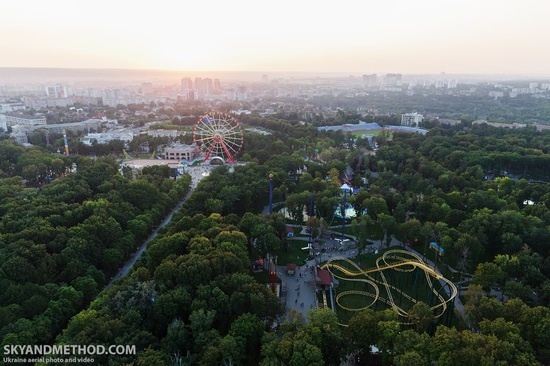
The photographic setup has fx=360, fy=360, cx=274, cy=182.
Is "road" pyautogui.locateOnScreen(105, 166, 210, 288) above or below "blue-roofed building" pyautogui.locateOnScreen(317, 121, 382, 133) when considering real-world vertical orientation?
below

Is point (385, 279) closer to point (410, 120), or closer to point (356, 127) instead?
point (356, 127)

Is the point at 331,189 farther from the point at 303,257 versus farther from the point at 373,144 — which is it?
the point at 373,144

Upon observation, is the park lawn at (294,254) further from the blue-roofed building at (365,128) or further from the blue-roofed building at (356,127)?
the blue-roofed building at (365,128)

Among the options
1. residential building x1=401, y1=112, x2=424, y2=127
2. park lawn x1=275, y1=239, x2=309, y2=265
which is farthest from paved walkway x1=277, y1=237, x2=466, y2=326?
residential building x1=401, y1=112, x2=424, y2=127

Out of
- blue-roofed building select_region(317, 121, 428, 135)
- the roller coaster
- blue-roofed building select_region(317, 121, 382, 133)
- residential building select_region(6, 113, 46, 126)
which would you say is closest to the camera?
the roller coaster

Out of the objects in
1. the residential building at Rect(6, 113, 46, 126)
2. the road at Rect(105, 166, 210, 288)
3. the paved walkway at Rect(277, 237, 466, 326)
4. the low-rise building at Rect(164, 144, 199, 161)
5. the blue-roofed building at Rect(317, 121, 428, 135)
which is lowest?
the paved walkway at Rect(277, 237, 466, 326)

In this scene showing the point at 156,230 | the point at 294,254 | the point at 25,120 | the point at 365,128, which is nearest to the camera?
the point at 294,254

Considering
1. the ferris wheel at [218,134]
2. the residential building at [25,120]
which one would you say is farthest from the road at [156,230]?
the residential building at [25,120]

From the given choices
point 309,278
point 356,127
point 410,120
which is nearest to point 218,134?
point 309,278

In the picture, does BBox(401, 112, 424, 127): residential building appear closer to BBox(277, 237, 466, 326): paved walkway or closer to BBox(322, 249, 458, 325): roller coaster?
BBox(277, 237, 466, 326): paved walkway

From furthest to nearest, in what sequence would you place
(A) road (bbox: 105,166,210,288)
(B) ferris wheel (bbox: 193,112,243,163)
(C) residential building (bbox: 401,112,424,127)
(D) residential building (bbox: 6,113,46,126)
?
1. (C) residential building (bbox: 401,112,424,127)
2. (D) residential building (bbox: 6,113,46,126)
3. (B) ferris wheel (bbox: 193,112,243,163)
4. (A) road (bbox: 105,166,210,288)
